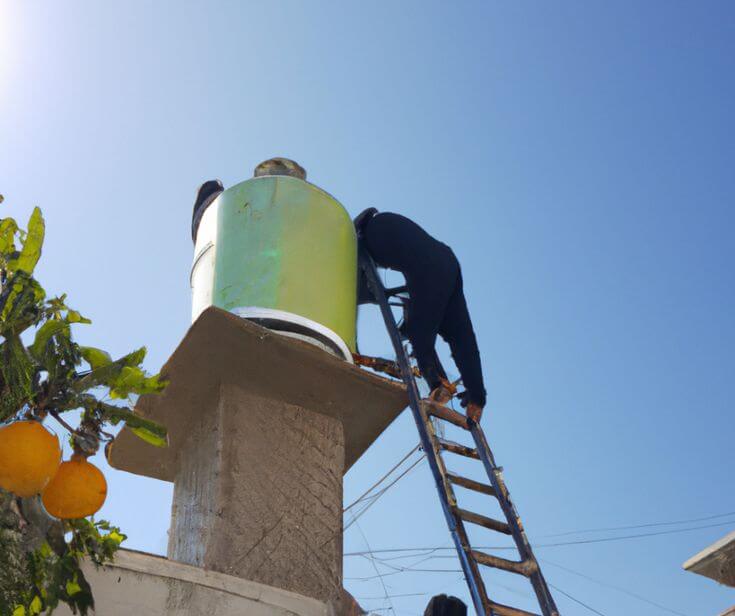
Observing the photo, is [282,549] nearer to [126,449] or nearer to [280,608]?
[280,608]

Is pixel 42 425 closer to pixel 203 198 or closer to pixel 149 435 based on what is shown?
pixel 149 435

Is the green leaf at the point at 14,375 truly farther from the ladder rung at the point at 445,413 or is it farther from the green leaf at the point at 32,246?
the ladder rung at the point at 445,413

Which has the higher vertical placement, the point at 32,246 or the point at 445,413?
the point at 445,413

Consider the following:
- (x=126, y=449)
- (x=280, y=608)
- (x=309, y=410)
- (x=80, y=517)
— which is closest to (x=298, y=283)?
(x=309, y=410)

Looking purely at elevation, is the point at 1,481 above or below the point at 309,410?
below

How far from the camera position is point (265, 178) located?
648cm

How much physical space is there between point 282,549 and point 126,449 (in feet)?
4.93

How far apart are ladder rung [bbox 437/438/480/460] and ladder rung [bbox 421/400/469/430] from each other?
215 millimetres

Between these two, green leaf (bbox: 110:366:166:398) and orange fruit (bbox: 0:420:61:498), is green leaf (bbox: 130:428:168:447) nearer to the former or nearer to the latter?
green leaf (bbox: 110:366:166:398)

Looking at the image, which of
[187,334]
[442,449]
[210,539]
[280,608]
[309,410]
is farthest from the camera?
[442,449]

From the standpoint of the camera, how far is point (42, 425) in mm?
2547

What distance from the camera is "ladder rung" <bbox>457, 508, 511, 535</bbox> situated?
5.73 meters

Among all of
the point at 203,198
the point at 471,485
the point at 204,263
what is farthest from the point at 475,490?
the point at 203,198

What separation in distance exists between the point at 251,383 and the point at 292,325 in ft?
1.39
